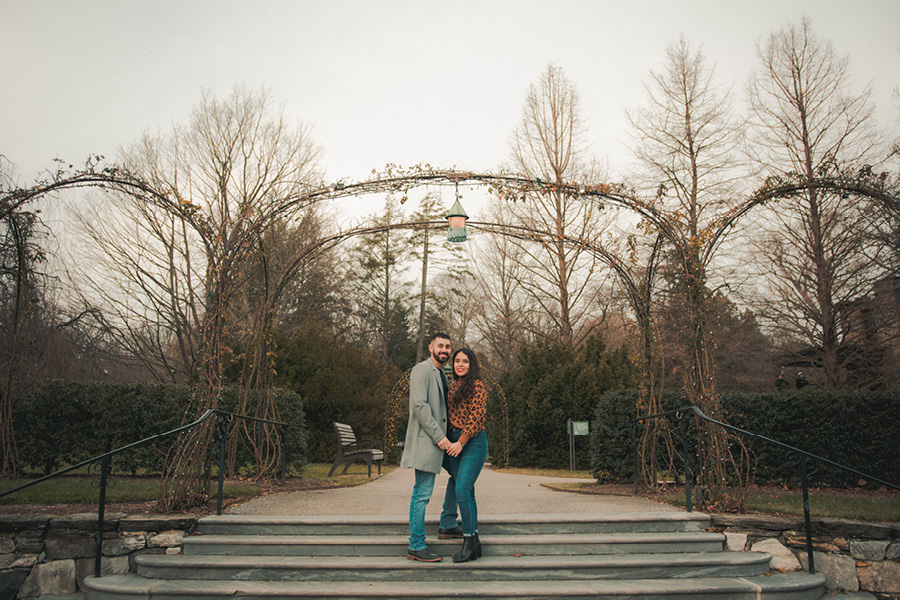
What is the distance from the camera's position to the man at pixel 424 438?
4266 millimetres

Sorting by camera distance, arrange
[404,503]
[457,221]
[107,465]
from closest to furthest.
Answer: [107,465], [404,503], [457,221]

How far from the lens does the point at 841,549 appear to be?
5.04m

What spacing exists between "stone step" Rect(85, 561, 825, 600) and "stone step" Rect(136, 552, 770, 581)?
3.6 inches

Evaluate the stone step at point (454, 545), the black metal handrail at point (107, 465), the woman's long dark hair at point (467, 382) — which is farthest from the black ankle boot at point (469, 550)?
the black metal handrail at point (107, 465)

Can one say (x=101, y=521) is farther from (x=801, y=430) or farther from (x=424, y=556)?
(x=801, y=430)

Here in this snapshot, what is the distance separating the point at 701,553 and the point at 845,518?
1.65 meters

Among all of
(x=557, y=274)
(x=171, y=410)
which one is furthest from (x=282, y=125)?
(x=171, y=410)

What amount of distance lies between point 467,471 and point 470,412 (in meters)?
0.44

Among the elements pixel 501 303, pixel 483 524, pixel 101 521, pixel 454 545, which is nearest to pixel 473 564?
pixel 454 545

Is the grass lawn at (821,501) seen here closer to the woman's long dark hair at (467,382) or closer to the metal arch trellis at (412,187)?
the metal arch trellis at (412,187)

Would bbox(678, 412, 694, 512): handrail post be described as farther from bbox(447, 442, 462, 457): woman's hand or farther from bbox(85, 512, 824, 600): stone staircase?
bbox(447, 442, 462, 457): woman's hand

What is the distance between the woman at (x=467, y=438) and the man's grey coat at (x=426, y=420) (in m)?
0.11

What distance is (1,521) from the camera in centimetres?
502

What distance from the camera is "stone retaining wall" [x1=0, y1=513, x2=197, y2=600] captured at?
4.93 meters
